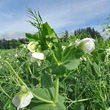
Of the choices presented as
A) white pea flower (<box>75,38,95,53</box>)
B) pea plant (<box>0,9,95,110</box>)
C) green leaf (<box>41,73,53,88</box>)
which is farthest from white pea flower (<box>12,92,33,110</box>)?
white pea flower (<box>75,38,95,53</box>)

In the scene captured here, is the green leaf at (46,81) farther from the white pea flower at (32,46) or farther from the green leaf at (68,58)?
the white pea flower at (32,46)

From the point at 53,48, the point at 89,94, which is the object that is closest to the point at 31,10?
the point at 53,48

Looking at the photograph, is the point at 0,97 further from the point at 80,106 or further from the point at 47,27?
the point at 47,27

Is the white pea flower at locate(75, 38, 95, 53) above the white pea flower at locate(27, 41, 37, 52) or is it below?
below

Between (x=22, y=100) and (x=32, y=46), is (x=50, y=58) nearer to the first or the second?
(x=32, y=46)

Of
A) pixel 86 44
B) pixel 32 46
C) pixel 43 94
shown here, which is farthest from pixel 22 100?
pixel 86 44

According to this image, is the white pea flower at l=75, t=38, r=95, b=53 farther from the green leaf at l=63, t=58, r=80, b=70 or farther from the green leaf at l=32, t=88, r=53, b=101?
the green leaf at l=32, t=88, r=53, b=101

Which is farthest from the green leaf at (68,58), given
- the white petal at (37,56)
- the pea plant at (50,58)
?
the white petal at (37,56)

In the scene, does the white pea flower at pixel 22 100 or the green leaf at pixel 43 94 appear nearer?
the white pea flower at pixel 22 100

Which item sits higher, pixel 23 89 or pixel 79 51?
pixel 79 51

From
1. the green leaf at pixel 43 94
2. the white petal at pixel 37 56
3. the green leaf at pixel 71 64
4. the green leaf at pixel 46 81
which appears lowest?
the green leaf at pixel 43 94

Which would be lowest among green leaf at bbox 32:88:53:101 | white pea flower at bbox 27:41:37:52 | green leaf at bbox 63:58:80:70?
green leaf at bbox 32:88:53:101

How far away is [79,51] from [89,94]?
24.2 inches

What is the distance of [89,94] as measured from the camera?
1.22m
